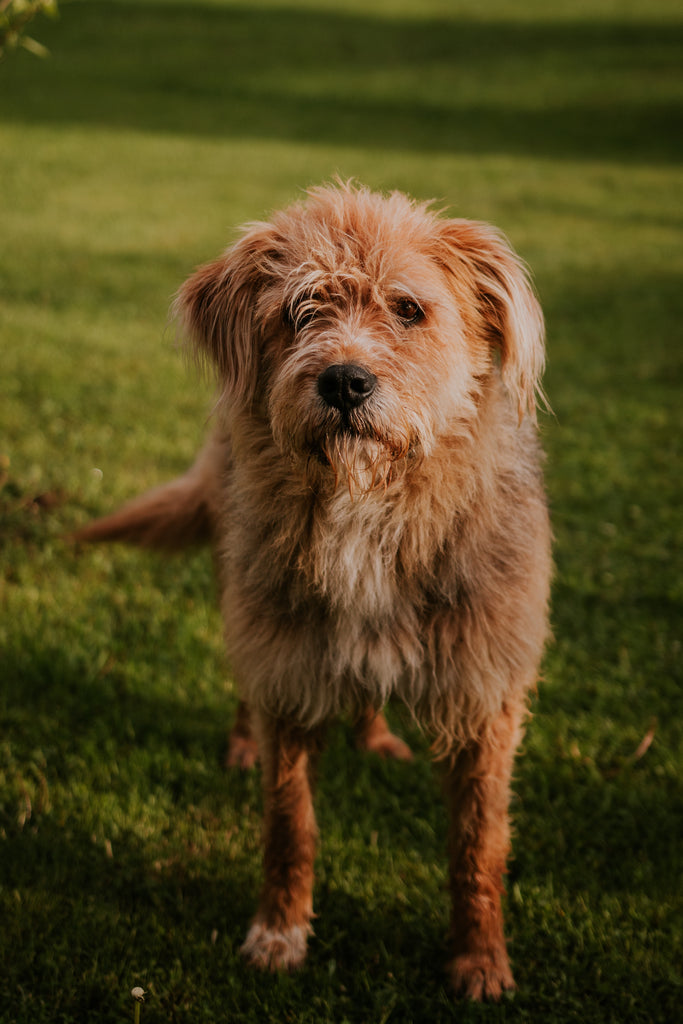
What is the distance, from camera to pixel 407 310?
Result: 243 centimetres

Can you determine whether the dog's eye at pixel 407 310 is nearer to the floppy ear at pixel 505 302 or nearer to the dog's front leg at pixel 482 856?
the floppy ear at pixel 505 302

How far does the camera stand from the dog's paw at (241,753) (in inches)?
140

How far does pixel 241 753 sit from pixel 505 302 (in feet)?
6.99

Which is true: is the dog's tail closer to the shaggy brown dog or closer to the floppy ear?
the shaggy brown dog

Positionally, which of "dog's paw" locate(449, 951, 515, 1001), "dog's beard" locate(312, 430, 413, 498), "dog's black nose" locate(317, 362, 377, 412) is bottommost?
"dog's paw" locate(449, 951, 515, 1001)

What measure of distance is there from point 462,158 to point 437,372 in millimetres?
16488

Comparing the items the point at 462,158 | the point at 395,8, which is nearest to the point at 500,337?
the point at 462,158

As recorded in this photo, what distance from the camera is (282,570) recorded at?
254 centimetres

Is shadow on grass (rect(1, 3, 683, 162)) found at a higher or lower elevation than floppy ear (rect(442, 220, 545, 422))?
higher

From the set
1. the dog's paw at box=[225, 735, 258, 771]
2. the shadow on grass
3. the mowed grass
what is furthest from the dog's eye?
the shadow on grass

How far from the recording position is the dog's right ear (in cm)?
254

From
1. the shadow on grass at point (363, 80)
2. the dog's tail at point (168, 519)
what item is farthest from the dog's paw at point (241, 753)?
the shadow on grass at point (363, 80)

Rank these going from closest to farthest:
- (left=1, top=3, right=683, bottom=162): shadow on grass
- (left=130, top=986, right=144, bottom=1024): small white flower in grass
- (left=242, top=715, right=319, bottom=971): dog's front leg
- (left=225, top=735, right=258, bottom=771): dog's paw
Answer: (left=130, top=986, right=144, bottom=1024): small white flower in grass
(left=242, top=715, right=319, bottom=971): dog's front leg
(left=225, top=735, right=258, bottom=771): dog's paw
(left=1, top=3, right=683, bottom=162): shadow on grass

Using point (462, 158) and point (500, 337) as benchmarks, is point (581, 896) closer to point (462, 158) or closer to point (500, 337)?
point (500, 337)
